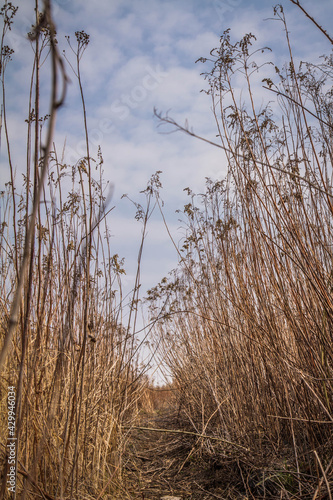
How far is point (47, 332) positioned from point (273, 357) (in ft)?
3.88

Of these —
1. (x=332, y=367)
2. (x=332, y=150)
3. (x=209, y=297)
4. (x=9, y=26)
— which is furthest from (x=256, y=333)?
(x=9, y=26)

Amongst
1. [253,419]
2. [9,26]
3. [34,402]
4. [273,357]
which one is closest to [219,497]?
[253,419]

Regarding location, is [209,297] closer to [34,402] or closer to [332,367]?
[332,367]

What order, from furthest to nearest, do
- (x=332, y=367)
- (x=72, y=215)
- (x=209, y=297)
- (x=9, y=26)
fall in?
(x=209, y=297) → (x=72, y=215) → (x=332, y=367) → (x=9, y=26)

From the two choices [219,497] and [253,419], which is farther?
[253,419]

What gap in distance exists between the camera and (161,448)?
3.05 metres

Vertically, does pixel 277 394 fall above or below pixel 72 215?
below

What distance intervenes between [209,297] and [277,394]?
847mm

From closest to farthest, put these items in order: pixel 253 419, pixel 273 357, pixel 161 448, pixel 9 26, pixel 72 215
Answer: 1. pixel 9 26
2. pixel 72 215
3. pixel 273 357
4. pixel 253 419
5. pixel 161 448

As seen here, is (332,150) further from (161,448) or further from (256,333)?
(161,448)

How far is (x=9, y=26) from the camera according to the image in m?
1.36

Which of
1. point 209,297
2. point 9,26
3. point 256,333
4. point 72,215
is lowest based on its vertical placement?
point 256,333

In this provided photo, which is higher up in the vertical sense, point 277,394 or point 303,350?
point 303,350

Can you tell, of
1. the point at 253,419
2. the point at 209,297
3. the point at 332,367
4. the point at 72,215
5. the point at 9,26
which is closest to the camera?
the point at 9,26
